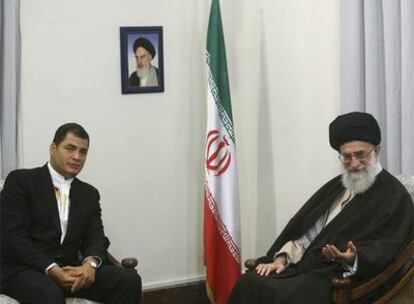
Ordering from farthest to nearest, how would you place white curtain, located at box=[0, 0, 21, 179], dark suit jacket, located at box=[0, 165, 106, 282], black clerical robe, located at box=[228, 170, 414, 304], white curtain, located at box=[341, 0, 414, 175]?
white curtain, located at box=[0, 0, 21, 179] < white curtain, located at box=[341, 0, 414, 175] < dark suit jacket, located at box=[0, 165, 106, 282] < black clerical robe, located at box=[228, 170, 414, 304]

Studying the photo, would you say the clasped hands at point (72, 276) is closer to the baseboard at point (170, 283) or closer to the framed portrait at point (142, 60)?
the baseboard at point (170, 283)

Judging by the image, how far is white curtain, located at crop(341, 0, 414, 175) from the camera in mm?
3508

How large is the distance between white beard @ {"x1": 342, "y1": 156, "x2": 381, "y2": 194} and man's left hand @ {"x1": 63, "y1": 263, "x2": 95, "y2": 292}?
1293mm

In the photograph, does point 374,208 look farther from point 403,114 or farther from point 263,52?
point 263,52

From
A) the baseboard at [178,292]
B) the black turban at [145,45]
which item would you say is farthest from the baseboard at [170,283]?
the black turban at [145,45]

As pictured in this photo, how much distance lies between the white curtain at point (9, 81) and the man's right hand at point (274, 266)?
147 centimetres

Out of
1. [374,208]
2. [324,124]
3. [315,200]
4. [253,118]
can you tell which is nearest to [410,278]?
[374,208]

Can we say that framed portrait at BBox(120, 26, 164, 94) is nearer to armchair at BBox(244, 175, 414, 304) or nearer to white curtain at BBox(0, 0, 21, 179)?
white curtain at BBox(0, 0, 21, 179)

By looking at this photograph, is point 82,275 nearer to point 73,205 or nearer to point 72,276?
point 72,276

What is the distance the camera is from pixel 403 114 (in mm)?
3549

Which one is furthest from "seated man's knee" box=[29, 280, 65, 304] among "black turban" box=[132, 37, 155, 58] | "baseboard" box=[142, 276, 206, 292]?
"black turban" box=[132, 37, 155, 58]

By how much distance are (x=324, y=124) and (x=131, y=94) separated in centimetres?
116

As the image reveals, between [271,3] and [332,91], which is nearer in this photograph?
[332,91]

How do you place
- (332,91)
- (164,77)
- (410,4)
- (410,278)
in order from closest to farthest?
(410,278)
(410,4)
(332,91)
(164,77)
